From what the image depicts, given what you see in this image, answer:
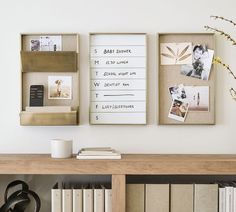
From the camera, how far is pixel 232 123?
204cm

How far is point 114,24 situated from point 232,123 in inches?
33.1

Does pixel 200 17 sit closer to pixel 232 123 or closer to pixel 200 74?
pixel 200 74

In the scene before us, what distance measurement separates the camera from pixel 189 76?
2023 millimetres

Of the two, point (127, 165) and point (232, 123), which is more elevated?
point (232, 123)

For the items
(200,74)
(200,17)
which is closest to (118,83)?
(200,74)

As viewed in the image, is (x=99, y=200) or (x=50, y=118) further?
(x=50, y=118)

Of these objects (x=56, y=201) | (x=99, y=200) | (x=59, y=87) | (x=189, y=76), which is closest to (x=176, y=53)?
(x=189, y=76)

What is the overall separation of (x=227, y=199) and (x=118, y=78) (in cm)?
83

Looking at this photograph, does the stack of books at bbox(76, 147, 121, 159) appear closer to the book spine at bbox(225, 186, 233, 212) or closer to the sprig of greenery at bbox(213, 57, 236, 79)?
the book spine at bbox(225, 186, 233, 212)

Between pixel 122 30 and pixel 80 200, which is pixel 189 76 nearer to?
pixel 122 30

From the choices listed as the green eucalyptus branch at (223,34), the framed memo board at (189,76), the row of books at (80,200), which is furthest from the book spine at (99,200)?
the green eucalyptus branch at (223,34)

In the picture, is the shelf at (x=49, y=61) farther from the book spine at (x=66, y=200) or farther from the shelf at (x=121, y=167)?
the book spine at (x=66, y=200)

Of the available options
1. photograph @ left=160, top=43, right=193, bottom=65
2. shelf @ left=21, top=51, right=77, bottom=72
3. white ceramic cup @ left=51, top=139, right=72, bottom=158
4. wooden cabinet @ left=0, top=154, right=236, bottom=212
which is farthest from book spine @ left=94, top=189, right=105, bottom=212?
photograph @ left=160, top=43, right=193, bottom=65

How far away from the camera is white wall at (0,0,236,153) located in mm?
2029
